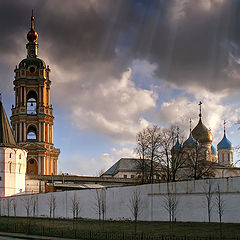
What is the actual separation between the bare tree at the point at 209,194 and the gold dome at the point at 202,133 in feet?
166

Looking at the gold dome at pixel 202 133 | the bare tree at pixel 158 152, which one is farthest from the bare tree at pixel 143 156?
the gold dome at pixel 202 133

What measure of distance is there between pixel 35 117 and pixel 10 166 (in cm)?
1890

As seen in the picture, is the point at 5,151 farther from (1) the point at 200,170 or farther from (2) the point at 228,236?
(2) the point at 228,236

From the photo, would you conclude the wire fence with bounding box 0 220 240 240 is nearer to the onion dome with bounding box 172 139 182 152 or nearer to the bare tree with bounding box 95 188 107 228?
the bare tree with bounding box 95 188 107 228

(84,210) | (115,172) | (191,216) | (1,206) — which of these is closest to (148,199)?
(191,216)

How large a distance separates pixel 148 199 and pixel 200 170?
1559cm

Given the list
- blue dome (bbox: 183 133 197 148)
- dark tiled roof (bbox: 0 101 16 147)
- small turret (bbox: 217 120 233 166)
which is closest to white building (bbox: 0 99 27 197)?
dark tiled roof (bbox: 0 101 16 147)

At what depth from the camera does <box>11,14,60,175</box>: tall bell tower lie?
264ft

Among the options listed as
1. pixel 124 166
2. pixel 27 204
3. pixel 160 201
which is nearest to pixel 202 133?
pixel 124 166

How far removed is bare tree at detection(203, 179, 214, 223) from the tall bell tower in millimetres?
48069

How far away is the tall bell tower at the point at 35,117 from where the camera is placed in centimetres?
8056

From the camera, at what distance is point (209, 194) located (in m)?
34.0

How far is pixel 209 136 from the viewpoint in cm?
8688

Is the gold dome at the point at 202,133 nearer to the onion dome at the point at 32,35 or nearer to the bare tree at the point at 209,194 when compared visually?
the onion dome at the point at 32,35
